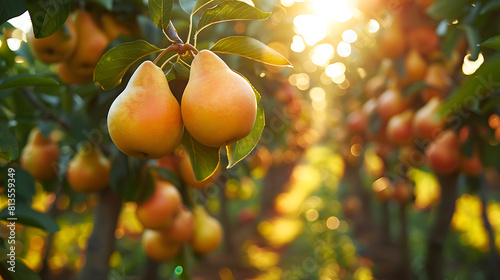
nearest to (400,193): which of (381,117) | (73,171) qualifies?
(381,117)

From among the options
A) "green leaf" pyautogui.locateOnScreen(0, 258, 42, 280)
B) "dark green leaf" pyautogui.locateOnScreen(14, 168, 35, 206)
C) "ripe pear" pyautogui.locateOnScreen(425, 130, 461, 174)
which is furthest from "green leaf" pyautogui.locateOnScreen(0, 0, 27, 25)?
"ripe pear" pyautogui.locateOnScreen(425, 130, 461, 174)

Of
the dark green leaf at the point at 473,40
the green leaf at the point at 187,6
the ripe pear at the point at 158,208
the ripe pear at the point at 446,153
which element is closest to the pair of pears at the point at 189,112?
the green leaf at the point at 187,6

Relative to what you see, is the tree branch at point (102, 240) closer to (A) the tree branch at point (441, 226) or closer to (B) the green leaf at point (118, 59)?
(B) the green leaf at point (118, 59)

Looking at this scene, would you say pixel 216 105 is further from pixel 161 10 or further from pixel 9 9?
pixel 9 9

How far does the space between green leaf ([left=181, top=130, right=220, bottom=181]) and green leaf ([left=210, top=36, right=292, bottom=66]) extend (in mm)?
158

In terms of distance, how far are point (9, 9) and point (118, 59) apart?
21 centimetres

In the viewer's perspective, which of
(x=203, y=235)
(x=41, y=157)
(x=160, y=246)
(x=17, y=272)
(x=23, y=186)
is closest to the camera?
(x=17, y=272)

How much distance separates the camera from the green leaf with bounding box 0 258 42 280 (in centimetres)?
85

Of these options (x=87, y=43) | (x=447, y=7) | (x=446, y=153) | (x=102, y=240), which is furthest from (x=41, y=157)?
(x=446, y=153)

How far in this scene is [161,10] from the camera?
54 centimetres

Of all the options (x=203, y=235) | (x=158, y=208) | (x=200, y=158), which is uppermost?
(x=200, y=158)

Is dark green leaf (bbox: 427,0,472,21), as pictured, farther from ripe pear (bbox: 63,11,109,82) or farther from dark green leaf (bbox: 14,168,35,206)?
dark green leaf (bbox: 14,168,35,206)

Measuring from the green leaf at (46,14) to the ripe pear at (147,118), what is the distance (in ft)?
0.54

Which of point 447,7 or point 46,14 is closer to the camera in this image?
point 46,14
